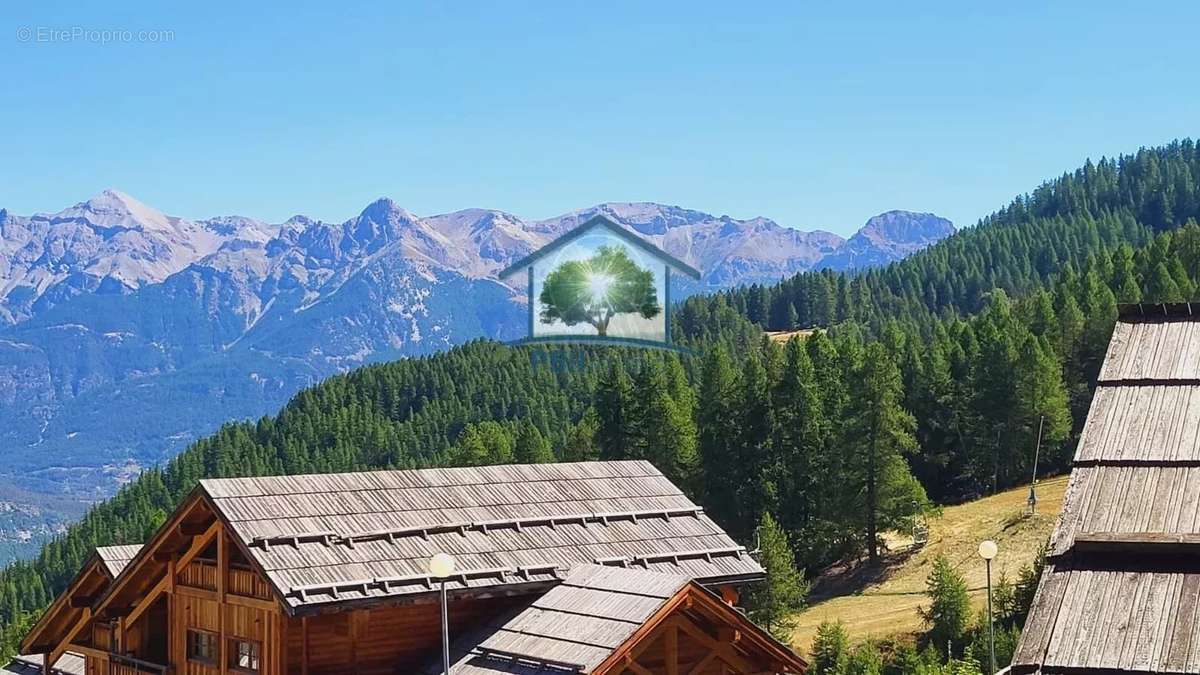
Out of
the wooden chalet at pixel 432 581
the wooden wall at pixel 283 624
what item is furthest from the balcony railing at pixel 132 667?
the wooden wall at pixel 283 624

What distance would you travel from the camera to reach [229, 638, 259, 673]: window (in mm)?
25375

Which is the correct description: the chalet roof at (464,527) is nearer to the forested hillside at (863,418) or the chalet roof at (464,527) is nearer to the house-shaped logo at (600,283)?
the house-shaped logo at (600,283)

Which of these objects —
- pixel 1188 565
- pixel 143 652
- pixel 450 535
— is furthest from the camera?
pixel 143 652

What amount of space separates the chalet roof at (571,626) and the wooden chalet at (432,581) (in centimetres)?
4

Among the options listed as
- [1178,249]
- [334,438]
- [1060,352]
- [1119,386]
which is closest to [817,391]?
[1060,352]

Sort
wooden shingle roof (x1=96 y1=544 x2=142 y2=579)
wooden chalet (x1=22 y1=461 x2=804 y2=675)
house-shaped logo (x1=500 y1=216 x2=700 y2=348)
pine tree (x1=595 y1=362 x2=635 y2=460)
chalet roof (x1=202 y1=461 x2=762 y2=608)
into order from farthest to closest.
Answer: pine tree (x1=595 y1=362 x2=635 y2=460)
house-shaped logo (x1=500 y1=216 x2=700 y2=348)
wooden shingle roof (x1=96 y1=544 x2=142 y2=579)
chalet roof (x1=202 y1=461 x2=762 y2=608)
wooden chalet (x1=22 y1=461 x2=804 y2=675)

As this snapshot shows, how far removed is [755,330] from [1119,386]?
179328 mm

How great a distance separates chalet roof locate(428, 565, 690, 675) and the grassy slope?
111 feet

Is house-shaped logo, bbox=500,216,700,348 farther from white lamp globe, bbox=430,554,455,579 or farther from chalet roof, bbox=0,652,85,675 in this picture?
white lamp globe, bbox=430,554,455,579

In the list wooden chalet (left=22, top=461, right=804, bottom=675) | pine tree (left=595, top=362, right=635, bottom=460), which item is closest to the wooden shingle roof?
wooden chalet (left=22, top=461, right=804, bottom=675)

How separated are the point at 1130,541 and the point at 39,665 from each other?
27.9 meters

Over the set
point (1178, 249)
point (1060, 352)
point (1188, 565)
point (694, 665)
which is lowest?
point (694, 665)

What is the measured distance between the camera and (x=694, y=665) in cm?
2425

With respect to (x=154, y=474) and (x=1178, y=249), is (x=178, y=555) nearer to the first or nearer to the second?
A: (x=1178, y=249)
